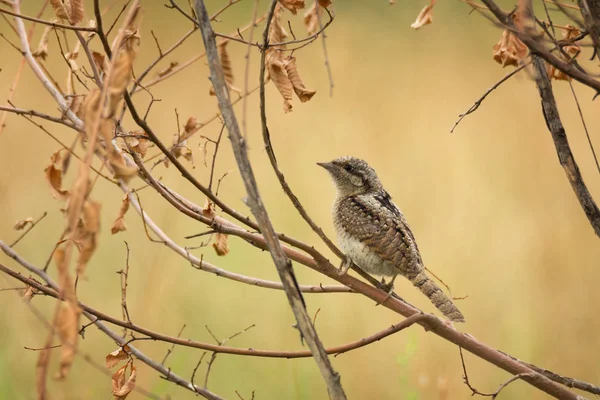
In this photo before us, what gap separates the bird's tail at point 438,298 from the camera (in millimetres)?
1886

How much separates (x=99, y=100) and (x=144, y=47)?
3271mm

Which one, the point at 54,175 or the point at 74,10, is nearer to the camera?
the point at 74,10

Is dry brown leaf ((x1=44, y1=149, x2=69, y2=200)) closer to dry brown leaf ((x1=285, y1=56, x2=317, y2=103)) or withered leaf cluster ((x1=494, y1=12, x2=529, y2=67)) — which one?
dry brown leaf ((x1=285, y1=56, x2=317, y2=103))

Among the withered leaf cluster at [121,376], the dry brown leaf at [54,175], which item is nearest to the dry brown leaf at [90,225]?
the withered leaf cluster at [121,376]

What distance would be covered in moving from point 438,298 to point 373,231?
32cm

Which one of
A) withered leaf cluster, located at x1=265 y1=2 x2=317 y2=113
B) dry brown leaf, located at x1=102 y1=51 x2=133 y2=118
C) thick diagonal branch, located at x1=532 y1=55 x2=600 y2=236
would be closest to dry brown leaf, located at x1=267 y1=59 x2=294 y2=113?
withered leaf cluster, located at x1=265 y1=2 x2=317 y2=113

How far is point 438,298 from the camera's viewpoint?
193 cm

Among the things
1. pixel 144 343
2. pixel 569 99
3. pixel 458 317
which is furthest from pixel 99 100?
pixel 569 99

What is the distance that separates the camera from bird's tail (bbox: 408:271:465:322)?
6.19ft

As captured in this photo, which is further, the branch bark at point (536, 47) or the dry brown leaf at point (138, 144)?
the dry brown leaf at point (138, 144)

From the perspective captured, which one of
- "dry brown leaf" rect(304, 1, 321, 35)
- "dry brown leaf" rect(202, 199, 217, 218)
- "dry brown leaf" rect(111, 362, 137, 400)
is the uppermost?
"dry brown leaf" rect(304, 1, 321, 35)

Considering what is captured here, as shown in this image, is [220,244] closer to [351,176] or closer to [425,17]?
[425,17]

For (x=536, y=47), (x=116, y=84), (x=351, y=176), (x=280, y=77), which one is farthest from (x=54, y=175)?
(x=536, y=47)

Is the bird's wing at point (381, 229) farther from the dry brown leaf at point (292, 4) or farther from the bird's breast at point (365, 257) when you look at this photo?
the dry brown leaf at point (292, 4)
